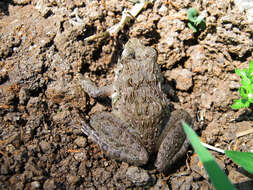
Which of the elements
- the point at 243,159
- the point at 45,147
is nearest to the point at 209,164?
the point at 243,159

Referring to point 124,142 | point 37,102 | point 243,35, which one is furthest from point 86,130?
point 243,35

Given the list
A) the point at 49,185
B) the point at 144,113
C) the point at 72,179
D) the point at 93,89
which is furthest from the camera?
the point at 93,89

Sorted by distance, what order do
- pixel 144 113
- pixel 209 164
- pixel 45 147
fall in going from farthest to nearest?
pixel 144 113
pixel 45 147
pixel 209 164

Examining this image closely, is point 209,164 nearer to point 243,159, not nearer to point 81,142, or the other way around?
point 243,159

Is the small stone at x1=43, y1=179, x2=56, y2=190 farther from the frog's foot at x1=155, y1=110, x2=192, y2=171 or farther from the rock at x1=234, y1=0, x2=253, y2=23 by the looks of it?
the rock at x1=234, y1=0, x2=253, y2=23

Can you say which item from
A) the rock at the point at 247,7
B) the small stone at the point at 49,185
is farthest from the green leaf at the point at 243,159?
the rock at the point at 247,7

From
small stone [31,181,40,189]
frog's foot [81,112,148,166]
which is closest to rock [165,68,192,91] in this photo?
frog's foot [81,112,148,166]
